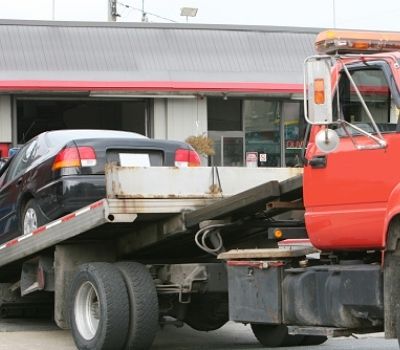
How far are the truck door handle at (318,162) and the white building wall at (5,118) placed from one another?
18481mm

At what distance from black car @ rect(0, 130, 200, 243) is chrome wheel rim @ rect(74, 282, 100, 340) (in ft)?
3.29

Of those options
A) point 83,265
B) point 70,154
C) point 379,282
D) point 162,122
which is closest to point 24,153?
point 70,154

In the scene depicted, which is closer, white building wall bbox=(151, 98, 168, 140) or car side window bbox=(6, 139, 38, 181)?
car side window bbox=(6, 139, 38, 181)

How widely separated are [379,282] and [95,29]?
65.2 ft

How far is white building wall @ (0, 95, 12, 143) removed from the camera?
78.1 ft

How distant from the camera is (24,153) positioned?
404 inches

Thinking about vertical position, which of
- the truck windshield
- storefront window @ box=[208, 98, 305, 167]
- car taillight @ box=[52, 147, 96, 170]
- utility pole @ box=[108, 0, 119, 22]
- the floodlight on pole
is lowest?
car taillight @ box=[52, 147, 96, 170]

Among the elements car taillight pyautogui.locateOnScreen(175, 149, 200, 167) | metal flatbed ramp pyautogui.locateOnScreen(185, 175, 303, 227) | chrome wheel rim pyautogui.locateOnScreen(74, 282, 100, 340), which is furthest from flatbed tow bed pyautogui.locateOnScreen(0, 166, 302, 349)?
car taillight pyautogui.locateOnScreen(175, 149, 200, 167)

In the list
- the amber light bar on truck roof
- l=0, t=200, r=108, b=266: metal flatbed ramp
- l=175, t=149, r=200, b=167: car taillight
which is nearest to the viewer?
the amber light bar on truck roof

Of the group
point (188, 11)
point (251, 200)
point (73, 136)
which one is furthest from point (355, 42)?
point (188, 11)

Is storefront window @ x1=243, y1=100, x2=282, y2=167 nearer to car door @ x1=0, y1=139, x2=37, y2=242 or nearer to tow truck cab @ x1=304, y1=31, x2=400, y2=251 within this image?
car door @ x1=0, y1=139, x2=37, y2=242

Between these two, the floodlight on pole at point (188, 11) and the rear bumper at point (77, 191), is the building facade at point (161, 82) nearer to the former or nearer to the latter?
the floodlight on pole at point (188, 11)

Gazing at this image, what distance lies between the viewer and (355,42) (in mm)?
6160

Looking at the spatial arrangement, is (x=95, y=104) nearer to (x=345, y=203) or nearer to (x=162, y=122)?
→ (x=162, y=122)
